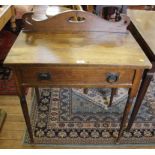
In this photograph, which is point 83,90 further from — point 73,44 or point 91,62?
point 91,62

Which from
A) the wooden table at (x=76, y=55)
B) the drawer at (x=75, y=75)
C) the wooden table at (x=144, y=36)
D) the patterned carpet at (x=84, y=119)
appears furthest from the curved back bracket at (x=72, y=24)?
the patterned carpet at (x=84, y=119)

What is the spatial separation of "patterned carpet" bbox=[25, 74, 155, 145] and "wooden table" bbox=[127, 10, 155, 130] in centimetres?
14

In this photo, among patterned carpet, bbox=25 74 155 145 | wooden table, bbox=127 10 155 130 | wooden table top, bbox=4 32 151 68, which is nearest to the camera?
wooden table top, bbox=4 32 151 68

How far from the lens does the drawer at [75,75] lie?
94cm

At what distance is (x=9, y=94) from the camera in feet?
5.73

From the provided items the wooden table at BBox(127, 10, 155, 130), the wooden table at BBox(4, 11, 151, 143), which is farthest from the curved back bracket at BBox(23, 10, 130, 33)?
the wooden table at BBox(127, 10, 155, 130)

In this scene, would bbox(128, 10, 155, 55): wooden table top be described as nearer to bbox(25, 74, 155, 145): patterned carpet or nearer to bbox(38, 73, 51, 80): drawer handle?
bbox(38, 73, 51, 80): drawer handle

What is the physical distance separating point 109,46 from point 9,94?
1085mm

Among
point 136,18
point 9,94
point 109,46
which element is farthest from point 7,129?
A: point 136,18

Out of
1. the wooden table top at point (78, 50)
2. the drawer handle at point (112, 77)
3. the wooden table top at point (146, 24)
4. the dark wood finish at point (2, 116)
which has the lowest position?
the dark wood finish at point (2, 116)

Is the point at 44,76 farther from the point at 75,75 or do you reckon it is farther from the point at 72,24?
the point at 72,24

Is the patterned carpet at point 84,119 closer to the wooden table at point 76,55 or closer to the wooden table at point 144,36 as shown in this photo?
the wooden table at point 144,36

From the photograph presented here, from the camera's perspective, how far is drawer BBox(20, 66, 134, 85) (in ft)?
3.09

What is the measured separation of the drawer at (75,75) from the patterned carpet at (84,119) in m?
0.56
